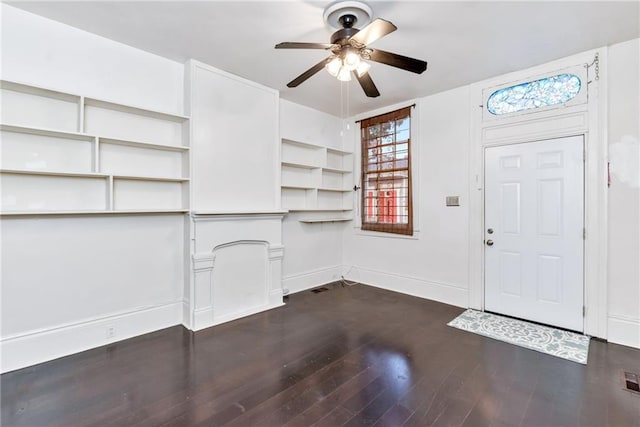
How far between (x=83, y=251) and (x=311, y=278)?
3018mm

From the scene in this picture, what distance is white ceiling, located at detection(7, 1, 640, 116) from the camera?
2398mm

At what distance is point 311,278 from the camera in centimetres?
489

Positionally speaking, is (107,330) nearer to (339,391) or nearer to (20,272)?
(20,272)

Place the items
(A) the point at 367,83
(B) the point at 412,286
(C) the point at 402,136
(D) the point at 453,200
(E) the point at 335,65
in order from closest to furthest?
(E) the point at 335,65, (A) the point at 367,83, (D) the point at 453,200, (B) the point at 412,286, (C) the point at 402,136

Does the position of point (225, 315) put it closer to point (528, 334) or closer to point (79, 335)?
point (79, 335)

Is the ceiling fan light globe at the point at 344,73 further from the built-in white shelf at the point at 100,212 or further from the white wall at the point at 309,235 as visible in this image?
the built-in white shelf at the point at 100,212

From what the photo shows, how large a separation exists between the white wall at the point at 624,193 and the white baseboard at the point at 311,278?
347cm

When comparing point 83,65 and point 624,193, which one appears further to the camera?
point 624,193

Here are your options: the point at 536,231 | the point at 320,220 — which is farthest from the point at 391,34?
the point at 320,220

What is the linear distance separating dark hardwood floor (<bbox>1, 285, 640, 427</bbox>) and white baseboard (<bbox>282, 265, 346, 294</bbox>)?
1.32 metres

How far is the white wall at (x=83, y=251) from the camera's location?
249cm

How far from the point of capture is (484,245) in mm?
3805

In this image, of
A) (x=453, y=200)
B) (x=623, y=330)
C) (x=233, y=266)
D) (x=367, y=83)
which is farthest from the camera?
(x=453, y=200)

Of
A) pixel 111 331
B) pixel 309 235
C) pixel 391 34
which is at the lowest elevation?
pixel 111 331
